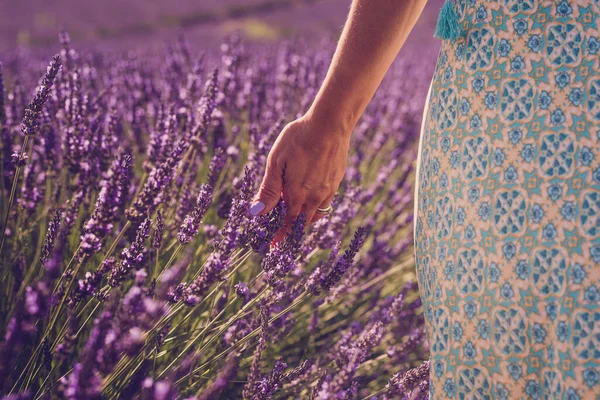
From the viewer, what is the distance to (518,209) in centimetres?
96

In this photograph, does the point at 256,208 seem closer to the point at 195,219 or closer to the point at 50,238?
the point at 195,219

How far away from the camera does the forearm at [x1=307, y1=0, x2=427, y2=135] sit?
3.75ft

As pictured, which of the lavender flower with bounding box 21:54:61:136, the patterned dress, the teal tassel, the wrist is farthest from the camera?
the lavender flower with bounding box 21:54:61:136

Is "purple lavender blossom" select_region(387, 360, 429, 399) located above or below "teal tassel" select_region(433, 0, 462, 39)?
below

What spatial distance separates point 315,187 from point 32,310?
0.62 metres

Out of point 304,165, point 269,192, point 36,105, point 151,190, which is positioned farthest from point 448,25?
point 36,105

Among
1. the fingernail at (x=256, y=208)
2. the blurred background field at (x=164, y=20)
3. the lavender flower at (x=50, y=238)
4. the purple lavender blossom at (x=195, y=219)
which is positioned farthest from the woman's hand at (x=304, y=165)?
the blurred background field at (x=164, y=20)

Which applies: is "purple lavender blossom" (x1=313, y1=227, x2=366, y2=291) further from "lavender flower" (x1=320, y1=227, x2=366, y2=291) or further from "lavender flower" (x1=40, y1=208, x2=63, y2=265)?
"lavender flower" (x1=40, y1=208, x2=63, y2=265)

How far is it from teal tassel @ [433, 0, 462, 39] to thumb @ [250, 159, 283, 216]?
1.42ft

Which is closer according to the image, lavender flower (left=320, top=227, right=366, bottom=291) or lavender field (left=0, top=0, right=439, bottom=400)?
lavender field (left=0, top=0, right=439, bottom=400)

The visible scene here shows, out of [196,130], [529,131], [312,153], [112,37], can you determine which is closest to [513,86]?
[529,131]

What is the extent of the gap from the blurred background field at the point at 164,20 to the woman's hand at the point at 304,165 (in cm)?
565

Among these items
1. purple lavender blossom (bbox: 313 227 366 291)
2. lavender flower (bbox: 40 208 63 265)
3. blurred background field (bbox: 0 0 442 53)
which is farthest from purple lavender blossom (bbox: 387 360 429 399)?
blurred background field (bbox: 0 0 442 53)

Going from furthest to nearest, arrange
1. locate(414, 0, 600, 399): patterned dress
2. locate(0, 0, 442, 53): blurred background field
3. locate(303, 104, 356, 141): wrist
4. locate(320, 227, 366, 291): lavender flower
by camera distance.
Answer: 1. locate(0, 0, 442, 53): blurred background field
2. locate(320, 227, 366, 291): lavender flower
3. locate(303, 104, 356, 141): wrist
4. locate(414, 0, 600, 399): patterned dress
